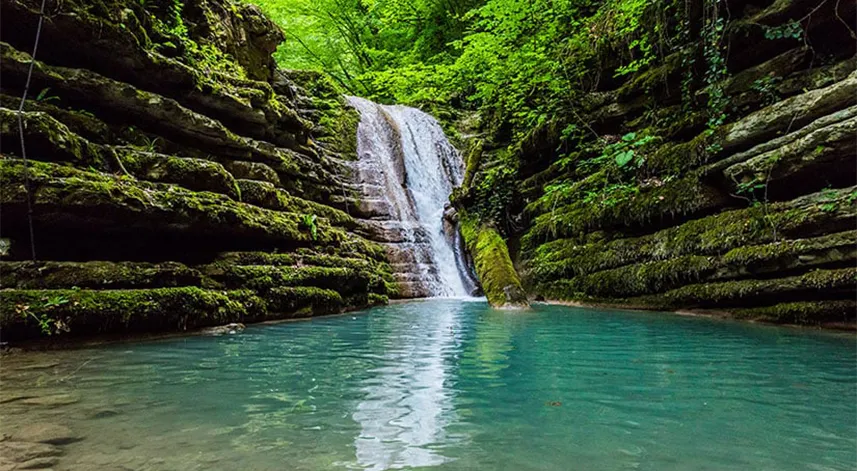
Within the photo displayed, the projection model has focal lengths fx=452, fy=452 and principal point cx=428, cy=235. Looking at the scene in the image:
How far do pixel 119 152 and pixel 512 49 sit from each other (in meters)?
10.0

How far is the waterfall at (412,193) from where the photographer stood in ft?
42.5

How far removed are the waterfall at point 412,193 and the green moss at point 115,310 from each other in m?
6.67

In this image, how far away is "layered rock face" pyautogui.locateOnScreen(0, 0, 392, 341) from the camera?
4891 millimetres

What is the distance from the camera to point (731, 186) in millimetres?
7496

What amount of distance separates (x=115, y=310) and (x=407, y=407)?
3996 mm

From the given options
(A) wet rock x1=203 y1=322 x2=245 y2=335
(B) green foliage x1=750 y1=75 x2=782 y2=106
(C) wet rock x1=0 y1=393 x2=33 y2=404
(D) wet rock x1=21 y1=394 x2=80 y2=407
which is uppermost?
(B) green foliage x1=750 y1=75 x2=782 y2=106

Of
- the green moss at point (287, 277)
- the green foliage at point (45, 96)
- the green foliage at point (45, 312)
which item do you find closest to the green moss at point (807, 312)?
the green moss at point (287, 277)

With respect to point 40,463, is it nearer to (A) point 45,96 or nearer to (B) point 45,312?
(B) point 45,312

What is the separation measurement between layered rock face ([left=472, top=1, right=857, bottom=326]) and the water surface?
1.54 metres

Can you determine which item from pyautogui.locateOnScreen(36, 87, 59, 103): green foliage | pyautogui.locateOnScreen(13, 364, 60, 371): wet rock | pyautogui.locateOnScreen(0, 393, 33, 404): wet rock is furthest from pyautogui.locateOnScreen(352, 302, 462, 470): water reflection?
pyautogui.locateOnScreen(36, 87, 59, 103): green foliage

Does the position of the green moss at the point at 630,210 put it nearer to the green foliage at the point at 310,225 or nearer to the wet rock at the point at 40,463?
the green foliage at the point at 310,225

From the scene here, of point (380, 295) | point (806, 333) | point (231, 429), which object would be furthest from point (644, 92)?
point (231, 429)

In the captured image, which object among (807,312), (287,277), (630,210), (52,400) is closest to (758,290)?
(807,312)

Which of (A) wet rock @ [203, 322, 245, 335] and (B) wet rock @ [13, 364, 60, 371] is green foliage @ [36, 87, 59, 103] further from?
(B) wet rock @ [13, 364, 60, 371]
